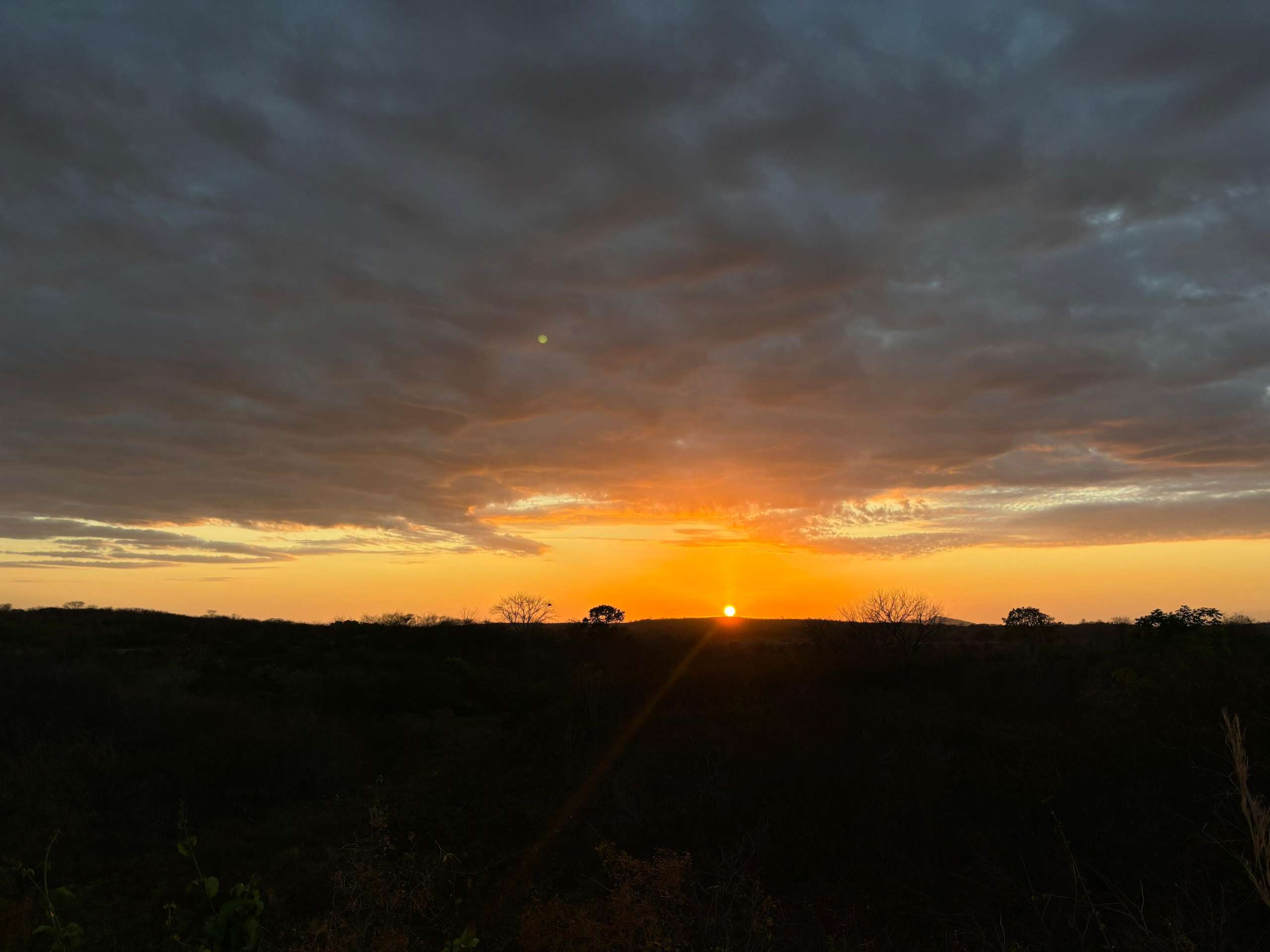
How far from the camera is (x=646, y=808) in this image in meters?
14.0

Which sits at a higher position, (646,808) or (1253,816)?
(1253,816)

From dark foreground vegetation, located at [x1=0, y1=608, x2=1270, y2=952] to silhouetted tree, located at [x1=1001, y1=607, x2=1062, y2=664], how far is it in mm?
12520

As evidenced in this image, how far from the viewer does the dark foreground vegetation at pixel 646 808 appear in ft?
30.9

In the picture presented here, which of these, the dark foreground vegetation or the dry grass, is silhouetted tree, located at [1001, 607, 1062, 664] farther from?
the dry grass

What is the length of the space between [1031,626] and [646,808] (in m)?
33.1

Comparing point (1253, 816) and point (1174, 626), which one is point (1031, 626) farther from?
point (1253, 816)

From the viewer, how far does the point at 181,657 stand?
94.9ft

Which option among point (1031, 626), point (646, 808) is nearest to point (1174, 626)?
point (1031, 626)

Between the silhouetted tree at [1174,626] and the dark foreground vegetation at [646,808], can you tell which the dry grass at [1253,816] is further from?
the silhouetted tree at [1174,626]

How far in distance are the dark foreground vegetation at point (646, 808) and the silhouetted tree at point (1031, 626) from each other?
41.1 feet

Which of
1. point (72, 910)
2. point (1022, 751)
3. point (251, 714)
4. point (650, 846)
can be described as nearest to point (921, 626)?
point (1022, 751)

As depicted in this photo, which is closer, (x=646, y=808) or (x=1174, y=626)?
(x=646, y=808)

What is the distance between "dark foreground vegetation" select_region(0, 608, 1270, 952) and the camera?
370 inches

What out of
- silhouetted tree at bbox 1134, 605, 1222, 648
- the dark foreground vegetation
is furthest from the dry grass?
silhouetted tree at bbox 1134, 605, 1222, 648
